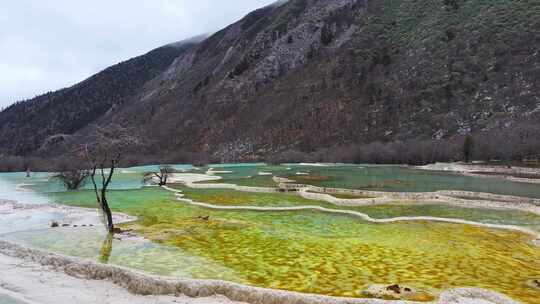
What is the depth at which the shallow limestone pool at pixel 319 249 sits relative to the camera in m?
13.2

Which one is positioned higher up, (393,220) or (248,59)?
(248,59)

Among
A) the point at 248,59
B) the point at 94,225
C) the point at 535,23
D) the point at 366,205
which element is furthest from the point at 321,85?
the point at 94,225

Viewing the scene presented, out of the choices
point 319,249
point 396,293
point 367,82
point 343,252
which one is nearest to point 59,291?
point 319,249

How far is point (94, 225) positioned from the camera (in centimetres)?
2238

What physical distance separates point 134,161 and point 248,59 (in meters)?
78.4

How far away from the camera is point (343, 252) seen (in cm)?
1644

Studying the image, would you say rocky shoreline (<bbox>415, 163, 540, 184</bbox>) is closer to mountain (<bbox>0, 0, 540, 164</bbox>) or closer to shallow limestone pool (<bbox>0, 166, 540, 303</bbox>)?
mountain (<bbox>0, 0, 540, 164</bbox>)

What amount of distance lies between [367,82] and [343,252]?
131234 mm

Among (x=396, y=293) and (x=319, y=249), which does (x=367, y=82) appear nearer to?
(x=319, y=249)

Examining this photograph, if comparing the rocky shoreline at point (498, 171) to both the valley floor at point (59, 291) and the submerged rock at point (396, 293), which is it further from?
the valley floor at point (59, 291)

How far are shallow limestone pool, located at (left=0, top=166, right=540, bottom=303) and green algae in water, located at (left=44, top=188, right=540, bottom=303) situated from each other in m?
0.04

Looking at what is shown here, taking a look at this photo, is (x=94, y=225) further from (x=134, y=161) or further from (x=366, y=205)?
(x=134, y=161)

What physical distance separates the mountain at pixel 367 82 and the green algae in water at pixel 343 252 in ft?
251

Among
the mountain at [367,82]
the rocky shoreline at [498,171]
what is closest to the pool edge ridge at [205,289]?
the rocky shoreline at [498,171]
